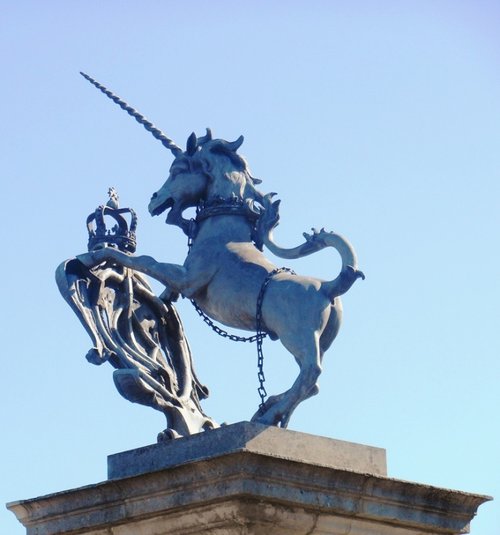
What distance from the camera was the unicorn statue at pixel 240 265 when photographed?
38.3 feet

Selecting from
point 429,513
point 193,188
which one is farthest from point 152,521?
point 193,188

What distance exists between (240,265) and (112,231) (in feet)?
4.86

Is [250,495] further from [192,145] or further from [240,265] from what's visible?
[192,145]

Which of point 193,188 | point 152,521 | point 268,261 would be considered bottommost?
point 152,521

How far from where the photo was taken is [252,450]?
10.7 metres

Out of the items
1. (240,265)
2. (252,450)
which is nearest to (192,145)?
(240,265)

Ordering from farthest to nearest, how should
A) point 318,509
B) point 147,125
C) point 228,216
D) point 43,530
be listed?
point 147,125 < point 228,216 < point 43,530 < point 318,509

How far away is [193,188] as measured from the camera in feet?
42.1

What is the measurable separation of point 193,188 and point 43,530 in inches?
117

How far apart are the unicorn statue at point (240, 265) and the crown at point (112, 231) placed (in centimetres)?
14

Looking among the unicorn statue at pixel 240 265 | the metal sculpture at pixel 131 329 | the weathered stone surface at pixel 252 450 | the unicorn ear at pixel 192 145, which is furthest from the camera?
the unicorn ear at pixel 192 145

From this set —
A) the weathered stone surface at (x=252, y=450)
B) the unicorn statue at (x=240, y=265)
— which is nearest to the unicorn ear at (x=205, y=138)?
the unicorn statue at (x=240, y=265)

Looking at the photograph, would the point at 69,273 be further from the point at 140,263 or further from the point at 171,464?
the point at 171,464

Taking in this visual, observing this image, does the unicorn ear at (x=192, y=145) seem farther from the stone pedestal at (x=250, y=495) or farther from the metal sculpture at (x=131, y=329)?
the stone pedestal at (x=250, y=495)
